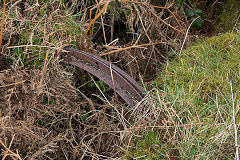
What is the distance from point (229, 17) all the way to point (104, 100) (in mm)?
2078

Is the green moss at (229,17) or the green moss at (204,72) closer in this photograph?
the green moss at (204,72)

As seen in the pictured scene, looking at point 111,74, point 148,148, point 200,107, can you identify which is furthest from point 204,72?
point 148,148

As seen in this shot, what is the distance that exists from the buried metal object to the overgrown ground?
0.08 m

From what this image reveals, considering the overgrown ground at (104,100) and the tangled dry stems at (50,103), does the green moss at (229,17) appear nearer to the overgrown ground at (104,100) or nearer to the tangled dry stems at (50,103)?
the overgrown ground at (104,100)

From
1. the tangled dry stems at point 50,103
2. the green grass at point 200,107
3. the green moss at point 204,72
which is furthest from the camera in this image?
the green moss at point 204,72

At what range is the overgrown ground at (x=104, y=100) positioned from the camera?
179cm

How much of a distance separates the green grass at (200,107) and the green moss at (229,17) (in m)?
0.72

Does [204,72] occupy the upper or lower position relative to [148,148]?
upper

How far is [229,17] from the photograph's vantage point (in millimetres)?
3385

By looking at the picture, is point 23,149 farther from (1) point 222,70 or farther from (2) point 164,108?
(1) point 222,70

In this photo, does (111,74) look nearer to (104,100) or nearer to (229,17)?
(104,100)

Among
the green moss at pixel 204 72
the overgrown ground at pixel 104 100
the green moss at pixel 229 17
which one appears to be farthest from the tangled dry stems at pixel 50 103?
the green moss at pixel 229 17

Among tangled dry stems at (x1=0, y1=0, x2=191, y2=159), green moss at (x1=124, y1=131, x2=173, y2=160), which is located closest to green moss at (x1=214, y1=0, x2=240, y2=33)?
tangled dry stems at (x1=0, y1=0, x2=191, y2=159)

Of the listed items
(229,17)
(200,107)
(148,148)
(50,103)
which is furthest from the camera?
(229,17)
